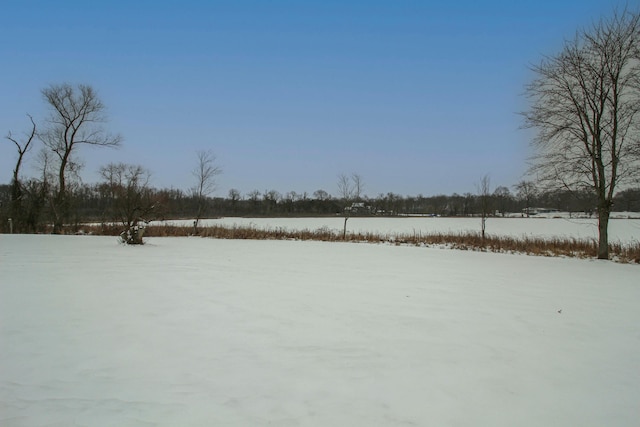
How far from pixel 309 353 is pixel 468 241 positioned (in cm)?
1674

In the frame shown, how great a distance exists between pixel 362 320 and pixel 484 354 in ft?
5.31

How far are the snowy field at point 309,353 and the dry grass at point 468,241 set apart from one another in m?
8.65

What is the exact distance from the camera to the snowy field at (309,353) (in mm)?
2658

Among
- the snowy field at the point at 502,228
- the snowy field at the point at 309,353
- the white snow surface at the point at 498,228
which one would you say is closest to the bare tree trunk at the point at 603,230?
the white snow surface at the point at 498,228

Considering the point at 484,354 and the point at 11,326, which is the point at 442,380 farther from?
the point at 11,326

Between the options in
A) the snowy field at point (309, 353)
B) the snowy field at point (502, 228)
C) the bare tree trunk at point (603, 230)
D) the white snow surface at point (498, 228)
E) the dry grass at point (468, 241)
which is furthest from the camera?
the snowy field at point (502, 228)

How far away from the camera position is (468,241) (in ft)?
60.4

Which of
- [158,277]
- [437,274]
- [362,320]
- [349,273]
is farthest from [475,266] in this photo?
[158,277]

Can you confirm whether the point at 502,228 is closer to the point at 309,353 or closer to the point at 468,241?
the point at 468,241

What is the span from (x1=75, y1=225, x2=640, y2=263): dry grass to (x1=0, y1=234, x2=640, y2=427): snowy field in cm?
865

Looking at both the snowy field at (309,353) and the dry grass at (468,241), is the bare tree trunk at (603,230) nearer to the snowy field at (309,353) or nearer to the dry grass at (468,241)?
the dry grass at (468,241)

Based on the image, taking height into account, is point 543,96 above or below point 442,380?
above

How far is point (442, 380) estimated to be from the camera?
3184 millimetres

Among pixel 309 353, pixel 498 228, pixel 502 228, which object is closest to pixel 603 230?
pixel 309 353
